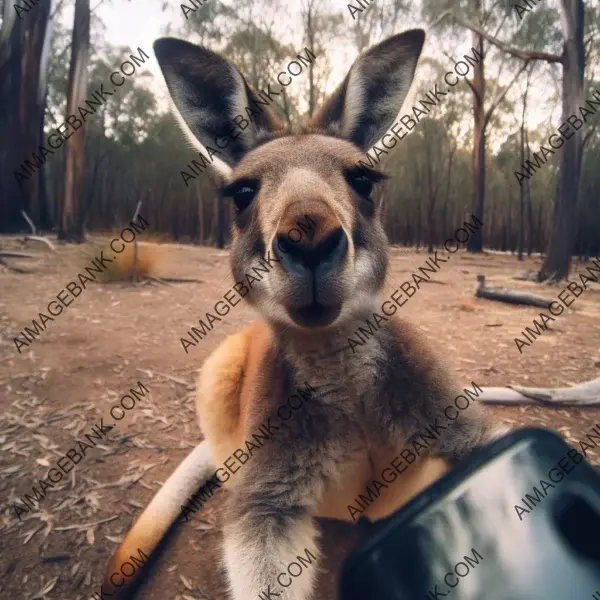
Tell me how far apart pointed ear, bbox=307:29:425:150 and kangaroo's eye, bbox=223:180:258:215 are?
0.26m

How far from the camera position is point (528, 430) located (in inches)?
18.0

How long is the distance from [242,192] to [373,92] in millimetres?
382

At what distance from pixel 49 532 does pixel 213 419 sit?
0.39m

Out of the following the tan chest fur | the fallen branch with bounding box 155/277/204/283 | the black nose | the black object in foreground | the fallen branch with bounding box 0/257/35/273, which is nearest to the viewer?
the black object in foreground

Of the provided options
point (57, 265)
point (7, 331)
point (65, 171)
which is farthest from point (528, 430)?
point (65, 171)

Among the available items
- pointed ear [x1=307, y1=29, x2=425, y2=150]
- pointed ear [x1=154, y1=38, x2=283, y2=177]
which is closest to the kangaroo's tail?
pointed ear [x1=154, y1=38, x2=283, y2=177]

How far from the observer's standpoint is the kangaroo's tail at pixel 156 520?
77cm

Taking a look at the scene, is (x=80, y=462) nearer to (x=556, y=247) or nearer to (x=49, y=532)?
(x=49, y=532)

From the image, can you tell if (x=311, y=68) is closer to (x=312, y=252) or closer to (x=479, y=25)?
(x=312, y=252)

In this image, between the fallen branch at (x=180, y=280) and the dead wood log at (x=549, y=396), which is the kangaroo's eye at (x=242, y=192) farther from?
the fallen branch at (x=180, y=280)

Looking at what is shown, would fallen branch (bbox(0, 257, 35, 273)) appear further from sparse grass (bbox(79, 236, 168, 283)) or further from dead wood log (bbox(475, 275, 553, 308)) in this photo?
dead wood log (bbox(475, 275, 553, 308))

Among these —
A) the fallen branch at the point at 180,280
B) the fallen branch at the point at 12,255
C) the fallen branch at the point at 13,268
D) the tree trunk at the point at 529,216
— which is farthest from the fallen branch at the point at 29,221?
the tree trunk at the point at 529,216

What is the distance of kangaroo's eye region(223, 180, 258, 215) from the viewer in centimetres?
92

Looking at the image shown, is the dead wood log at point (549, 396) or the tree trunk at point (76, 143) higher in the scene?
the tree trunk at point (76, 143)
